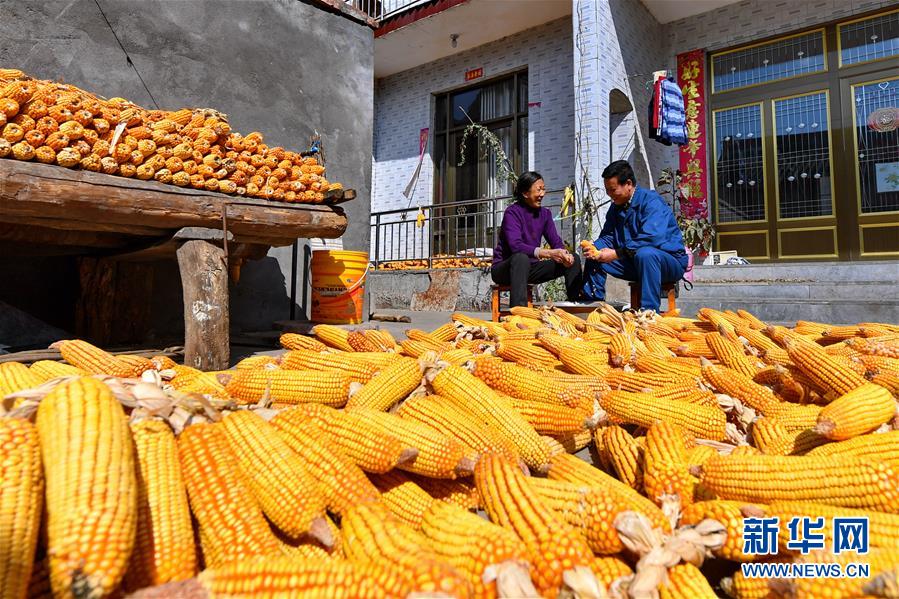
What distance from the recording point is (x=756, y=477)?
136 centimetres

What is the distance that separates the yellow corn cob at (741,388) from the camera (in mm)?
2158

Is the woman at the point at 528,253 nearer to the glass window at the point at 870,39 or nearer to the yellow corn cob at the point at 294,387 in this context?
the yellow corn cob at the point at 294,387

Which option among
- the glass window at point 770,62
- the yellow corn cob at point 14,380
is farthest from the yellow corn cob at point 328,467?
the glass window at point 770,62

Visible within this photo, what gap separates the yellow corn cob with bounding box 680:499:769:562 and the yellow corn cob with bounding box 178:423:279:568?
1.06 metres

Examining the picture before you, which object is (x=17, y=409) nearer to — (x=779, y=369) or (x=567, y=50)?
(x=779, y=369)

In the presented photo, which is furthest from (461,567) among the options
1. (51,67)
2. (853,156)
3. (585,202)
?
(853,156)

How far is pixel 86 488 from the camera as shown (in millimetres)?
963

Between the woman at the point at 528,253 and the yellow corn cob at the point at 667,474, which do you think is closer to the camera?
the yellow corn cob at the point at 667,474

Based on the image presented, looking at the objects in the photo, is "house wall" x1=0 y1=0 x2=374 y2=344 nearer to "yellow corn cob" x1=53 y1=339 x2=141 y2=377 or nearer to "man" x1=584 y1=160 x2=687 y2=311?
"yellow corn cob" x1=53 y1=339 x2=141 y2=377

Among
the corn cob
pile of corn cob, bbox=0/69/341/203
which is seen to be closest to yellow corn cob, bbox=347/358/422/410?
the corn cob

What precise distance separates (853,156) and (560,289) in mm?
6029

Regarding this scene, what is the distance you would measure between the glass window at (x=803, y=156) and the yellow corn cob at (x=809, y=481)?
10.0 metres

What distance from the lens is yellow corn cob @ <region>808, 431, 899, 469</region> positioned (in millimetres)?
1526

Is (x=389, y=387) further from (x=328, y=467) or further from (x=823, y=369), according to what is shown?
(x=823, y=369)
